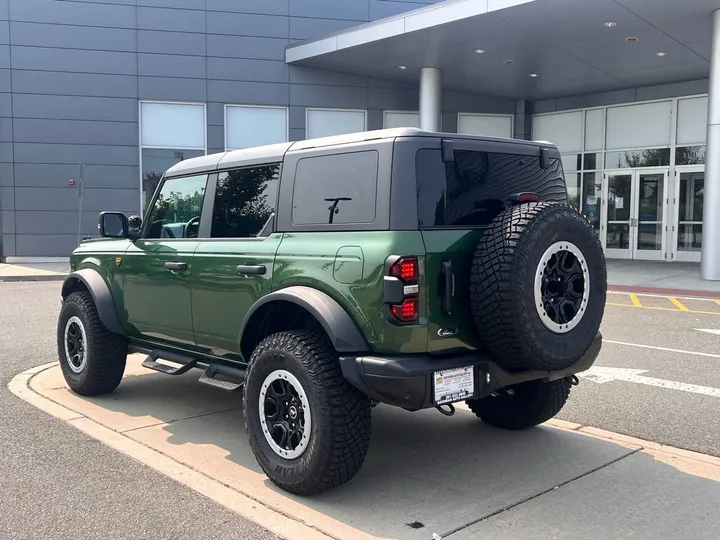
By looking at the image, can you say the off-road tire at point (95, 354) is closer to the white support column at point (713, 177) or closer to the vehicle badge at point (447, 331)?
the vehicle badge at point (447, 331)

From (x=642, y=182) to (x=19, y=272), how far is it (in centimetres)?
1861

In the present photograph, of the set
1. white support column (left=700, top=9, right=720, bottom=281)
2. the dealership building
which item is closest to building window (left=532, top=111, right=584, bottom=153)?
the dealership building

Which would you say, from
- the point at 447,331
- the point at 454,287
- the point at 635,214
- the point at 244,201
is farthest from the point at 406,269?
the point at 635,214

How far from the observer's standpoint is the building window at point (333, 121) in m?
23.7

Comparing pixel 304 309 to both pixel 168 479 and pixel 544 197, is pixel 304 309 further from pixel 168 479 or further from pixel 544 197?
pixel 544 197

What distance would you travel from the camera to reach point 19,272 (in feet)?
62.0

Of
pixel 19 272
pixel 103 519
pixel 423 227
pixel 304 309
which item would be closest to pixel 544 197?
pixel 423 227

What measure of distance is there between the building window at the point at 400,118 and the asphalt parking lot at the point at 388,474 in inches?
732

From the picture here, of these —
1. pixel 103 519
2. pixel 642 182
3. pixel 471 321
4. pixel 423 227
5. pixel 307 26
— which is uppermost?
pixel 307 26

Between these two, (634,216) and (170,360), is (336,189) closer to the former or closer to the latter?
(170,360)

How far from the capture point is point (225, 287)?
4.61m

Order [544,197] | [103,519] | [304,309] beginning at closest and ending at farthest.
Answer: [103,519] < [304,309] < [544,197]

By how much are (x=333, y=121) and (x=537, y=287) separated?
2089 centimetres

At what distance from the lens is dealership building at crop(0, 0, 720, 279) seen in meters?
21.0
